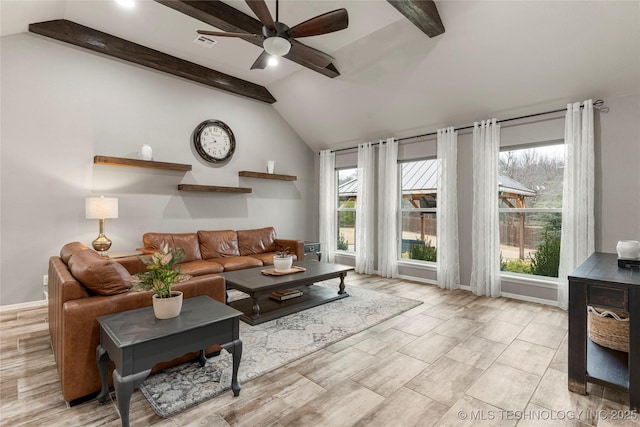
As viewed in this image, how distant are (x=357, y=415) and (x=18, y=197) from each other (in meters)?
4.42

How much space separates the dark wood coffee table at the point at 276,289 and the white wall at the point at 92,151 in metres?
1.88

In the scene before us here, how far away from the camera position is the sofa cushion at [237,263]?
4.39 meters

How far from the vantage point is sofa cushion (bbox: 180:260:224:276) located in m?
4.03

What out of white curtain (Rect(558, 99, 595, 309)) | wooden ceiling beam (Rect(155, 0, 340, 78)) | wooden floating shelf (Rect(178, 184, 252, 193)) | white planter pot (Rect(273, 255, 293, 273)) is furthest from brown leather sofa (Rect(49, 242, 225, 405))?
white curtain (Rect(558, 99, 595, 309))

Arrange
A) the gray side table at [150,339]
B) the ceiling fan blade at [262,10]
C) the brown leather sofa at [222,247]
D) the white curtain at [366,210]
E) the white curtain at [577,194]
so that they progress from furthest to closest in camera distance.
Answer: the white curtain at [366,210] < the brown leather sofa at [222,247] < the white curtain at [577,194] < the ceiling fan blade at [262,10] < the gray side table at [150,339]

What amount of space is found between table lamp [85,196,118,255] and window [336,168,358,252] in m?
4.22

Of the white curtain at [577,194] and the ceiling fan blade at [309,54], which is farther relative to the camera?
the white curtain at [577,194]

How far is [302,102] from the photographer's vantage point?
5.80 m

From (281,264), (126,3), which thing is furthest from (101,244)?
(126,3)

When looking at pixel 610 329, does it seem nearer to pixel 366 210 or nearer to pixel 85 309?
pixel 85 309

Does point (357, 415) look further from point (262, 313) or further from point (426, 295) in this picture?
point (426, 295)

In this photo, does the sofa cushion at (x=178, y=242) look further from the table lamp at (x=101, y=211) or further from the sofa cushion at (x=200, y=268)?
the table lamp at (x=101, y=211)

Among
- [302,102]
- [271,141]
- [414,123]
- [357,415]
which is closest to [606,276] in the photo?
[357,415]

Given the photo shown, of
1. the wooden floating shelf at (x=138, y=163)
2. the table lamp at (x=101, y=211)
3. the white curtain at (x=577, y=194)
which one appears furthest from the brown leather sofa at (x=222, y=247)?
the white curtain at (x=577, y=194)
